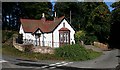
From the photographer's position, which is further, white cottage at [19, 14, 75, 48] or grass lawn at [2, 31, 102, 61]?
white cottage at [19, 14, 75, 48]

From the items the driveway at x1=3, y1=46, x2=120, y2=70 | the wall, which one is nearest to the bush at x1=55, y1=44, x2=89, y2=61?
the driveway at x1=3, y1=46, x2=120, y2=70

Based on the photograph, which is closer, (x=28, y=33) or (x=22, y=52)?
(x=22, y=52)

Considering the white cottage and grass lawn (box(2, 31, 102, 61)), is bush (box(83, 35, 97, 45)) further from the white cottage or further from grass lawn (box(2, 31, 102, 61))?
grass lawn (box(2, 31, 102, 61))

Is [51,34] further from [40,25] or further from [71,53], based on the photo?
[71,53]

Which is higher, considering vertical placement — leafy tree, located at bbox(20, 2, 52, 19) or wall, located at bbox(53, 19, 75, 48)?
leafy tree, located at bbox(20, 2, 52, 19)

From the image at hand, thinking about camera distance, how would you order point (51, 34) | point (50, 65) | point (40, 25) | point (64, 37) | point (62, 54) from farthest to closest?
point (40, 25) < point (64, 37) < point (51, 34) < point (62, 54) < point (50, 65)

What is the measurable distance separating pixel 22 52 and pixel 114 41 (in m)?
34.0

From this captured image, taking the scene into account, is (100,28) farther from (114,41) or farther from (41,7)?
(41,7)

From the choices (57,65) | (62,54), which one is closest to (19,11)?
(62,54)

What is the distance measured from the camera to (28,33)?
47.2 meters

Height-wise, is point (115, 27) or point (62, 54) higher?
point (115, 27)

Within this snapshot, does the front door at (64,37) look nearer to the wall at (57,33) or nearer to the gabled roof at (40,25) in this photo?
the wall at (57,33)

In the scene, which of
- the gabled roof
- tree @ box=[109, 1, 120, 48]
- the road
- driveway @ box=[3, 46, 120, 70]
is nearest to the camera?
the road

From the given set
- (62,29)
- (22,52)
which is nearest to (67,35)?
(62,29)
